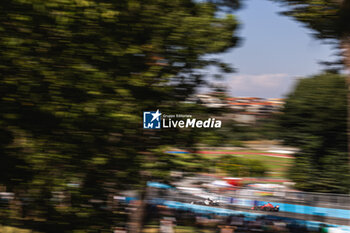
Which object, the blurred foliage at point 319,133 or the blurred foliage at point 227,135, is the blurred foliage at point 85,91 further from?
the blurred foliage at point 319,133

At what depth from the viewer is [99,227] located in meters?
5.07

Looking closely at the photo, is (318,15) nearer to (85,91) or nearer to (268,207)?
(268,207)

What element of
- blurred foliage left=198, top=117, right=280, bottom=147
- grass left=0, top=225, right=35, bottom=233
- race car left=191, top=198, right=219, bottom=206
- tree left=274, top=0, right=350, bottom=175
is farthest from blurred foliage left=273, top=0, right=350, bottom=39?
grass left=0, top=225, right=35, bottom=233

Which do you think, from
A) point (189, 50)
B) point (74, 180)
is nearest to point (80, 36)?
point (189, 50)

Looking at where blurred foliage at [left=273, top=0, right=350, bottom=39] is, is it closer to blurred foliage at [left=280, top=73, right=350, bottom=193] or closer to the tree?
the tree

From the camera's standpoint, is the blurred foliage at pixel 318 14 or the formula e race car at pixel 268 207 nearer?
the blurred foliage at pixel 318 14

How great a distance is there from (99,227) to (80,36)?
2.59m

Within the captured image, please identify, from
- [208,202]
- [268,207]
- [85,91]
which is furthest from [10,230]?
[268,207]

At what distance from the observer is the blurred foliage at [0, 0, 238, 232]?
4.41 m

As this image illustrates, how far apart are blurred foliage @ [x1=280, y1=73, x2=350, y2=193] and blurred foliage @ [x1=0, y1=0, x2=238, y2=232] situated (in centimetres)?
993

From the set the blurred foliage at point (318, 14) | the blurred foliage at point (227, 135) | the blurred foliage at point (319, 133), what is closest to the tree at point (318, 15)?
the blurred foliage at point (318, 14)

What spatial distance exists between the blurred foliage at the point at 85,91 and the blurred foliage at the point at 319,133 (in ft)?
32.6

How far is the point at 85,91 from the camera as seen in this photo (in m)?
4.50

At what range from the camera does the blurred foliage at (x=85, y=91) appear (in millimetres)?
4414
